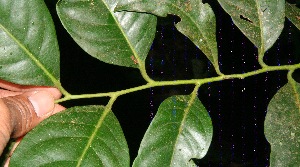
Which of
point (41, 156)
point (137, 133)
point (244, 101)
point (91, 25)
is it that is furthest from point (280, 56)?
point (41, 156)

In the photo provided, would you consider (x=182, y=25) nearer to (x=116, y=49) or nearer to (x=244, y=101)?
(x=116, y=49)

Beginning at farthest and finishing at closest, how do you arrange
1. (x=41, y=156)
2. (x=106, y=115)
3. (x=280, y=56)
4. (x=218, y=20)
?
(x=280, y=56), (x=218, y=20), (x=106, y=115), (x=41, y=156)

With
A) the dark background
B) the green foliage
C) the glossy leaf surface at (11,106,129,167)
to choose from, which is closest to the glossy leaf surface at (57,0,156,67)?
the green foliage

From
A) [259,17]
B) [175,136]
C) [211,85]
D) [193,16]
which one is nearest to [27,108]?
[175,136]

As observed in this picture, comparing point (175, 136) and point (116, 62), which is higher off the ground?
point (116, 62)

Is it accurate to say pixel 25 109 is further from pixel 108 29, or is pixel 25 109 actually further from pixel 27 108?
pixel 108 29

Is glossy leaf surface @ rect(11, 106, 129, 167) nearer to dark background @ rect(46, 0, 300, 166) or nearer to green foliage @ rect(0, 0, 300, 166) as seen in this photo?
green foliage @ rect(0, 0, 300, 166)
